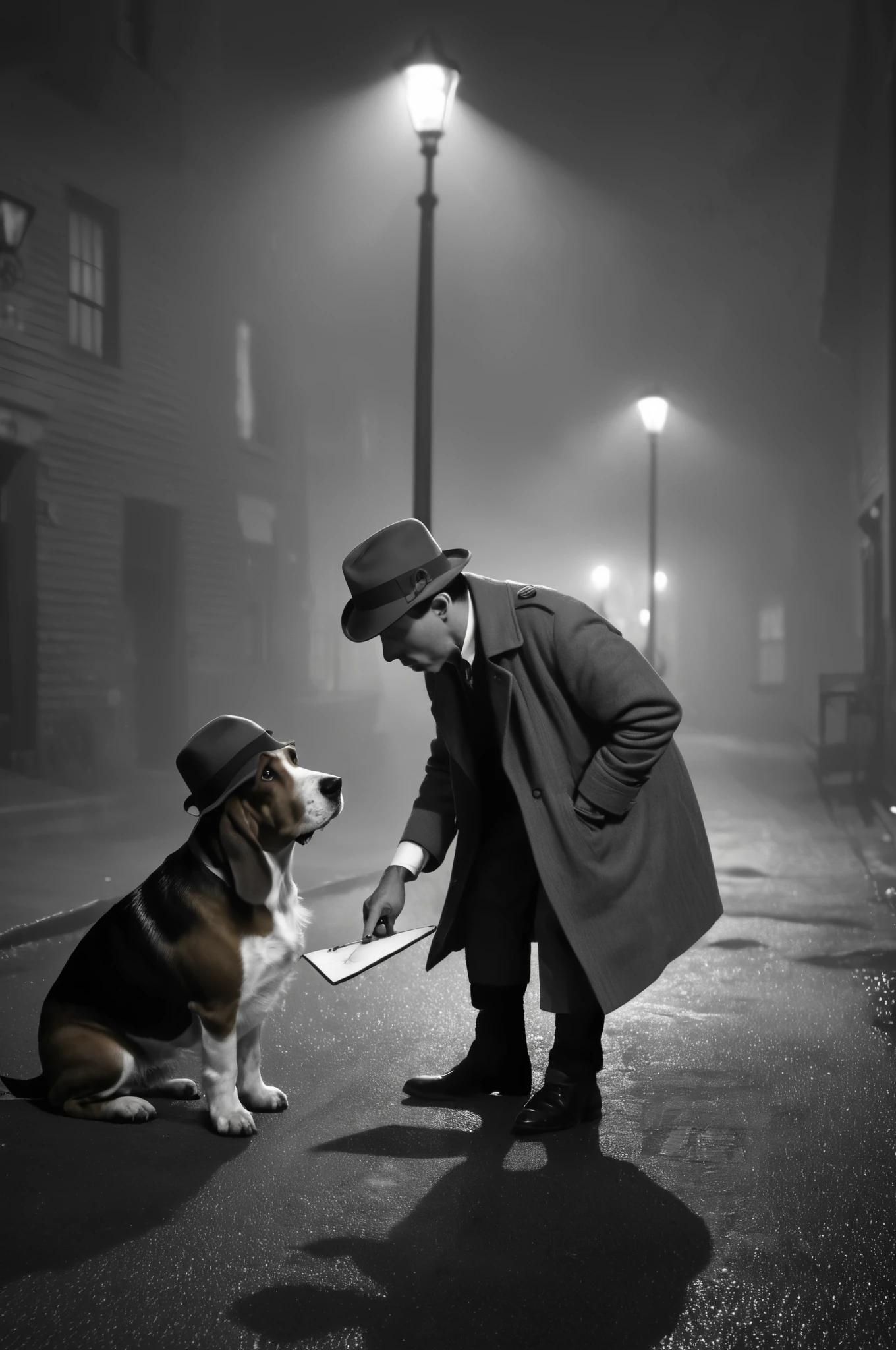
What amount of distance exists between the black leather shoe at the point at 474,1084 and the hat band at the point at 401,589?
166 cm

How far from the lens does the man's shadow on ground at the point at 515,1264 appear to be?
2.71 m

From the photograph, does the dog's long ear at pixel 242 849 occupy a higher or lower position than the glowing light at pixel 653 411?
lower

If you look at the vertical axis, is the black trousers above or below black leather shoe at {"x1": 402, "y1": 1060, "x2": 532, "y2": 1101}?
above

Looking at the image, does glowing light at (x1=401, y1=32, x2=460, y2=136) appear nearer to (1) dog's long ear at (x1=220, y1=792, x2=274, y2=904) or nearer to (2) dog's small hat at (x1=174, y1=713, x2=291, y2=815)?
(2) dog's small hat at (x1=174, y1=713, x2=291, y2=815)

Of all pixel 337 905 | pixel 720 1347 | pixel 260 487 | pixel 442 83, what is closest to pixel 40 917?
pixel 337 905

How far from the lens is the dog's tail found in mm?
3943

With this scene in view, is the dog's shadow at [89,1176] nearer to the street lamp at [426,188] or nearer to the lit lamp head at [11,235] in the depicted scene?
the street lamp at [426,188]

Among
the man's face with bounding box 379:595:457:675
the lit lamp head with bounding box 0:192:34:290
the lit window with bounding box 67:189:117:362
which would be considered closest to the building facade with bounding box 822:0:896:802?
the lit window with bounding box 67:189:117:362

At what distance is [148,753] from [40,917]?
719 centimetres

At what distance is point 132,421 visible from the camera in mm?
14633

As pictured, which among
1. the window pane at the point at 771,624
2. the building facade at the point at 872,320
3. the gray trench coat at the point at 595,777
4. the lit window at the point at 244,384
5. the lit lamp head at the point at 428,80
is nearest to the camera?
the gray trench coat at the point at 595,777

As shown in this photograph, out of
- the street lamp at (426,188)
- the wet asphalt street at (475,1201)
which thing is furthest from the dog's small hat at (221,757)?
the street lamp at (426,188)

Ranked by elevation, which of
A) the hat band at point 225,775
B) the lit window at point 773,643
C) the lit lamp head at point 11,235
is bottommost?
the hat band at point 225,775

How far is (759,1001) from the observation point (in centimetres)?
575
